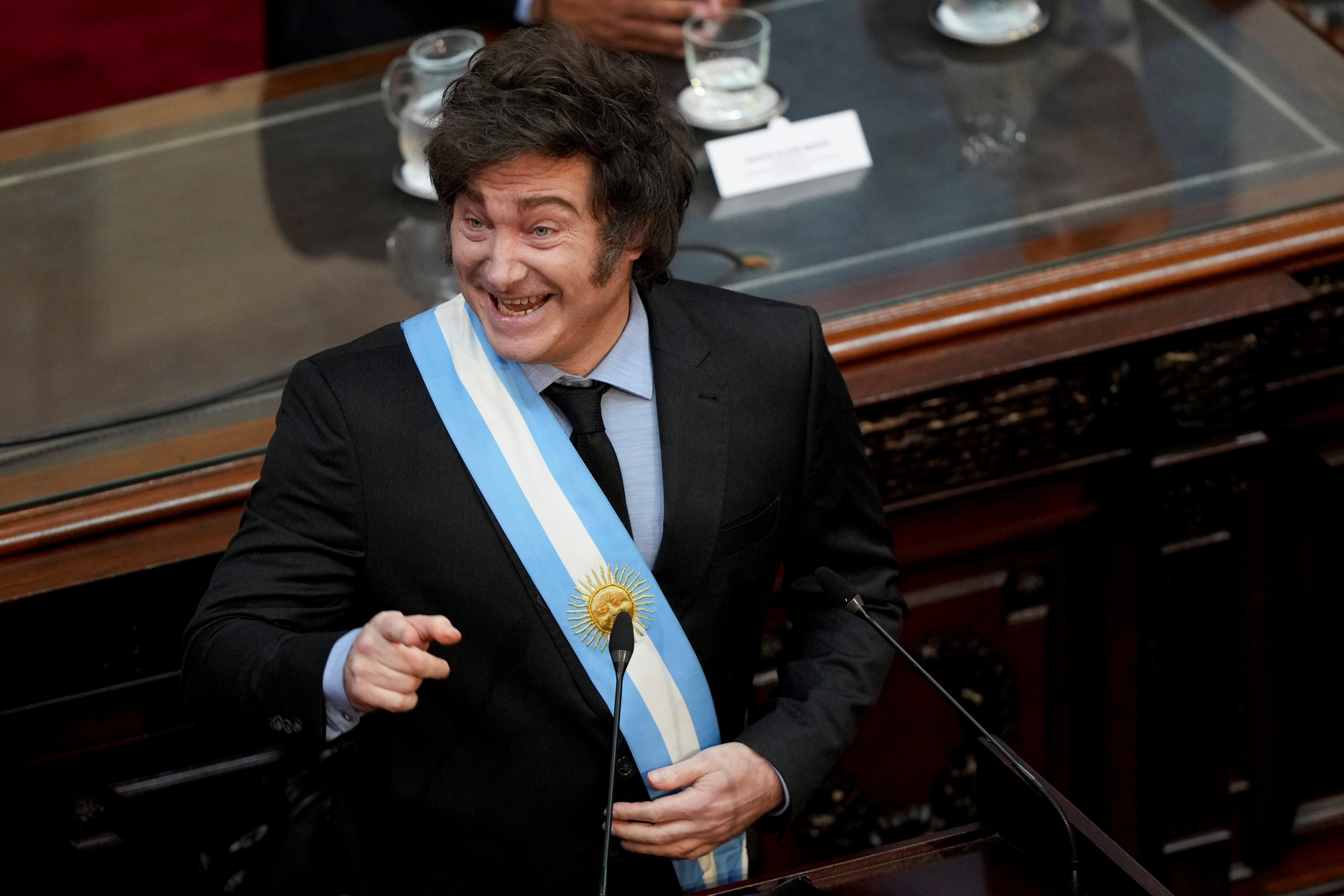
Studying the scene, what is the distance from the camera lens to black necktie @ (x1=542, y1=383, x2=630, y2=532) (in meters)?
1.62

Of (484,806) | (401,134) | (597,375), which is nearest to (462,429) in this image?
(597,375)

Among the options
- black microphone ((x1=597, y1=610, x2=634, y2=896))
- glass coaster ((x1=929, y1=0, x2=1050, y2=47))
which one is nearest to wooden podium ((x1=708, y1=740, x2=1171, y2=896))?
black microphone ((x1=597, y1=610, x2=634, y2=896))

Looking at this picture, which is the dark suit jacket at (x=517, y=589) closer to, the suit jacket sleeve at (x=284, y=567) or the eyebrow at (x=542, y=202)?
the suit jacket sleeve at (x=284, y=567)

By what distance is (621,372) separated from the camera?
162cm

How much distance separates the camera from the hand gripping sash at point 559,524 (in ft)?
5.16

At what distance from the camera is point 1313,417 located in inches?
91.4

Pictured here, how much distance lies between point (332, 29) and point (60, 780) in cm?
158

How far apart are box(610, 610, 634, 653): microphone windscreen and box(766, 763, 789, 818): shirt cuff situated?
307 mm

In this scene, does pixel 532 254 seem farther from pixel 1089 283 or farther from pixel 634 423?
pixel 1089 283

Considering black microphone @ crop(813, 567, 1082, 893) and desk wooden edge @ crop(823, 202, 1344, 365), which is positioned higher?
black microphone @ crop(813, 567, 1082, 893)

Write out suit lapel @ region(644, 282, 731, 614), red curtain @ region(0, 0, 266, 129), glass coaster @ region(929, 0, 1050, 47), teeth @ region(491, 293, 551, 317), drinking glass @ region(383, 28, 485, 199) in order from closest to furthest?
teeth @ region(491, 293, 551, 317) → suit lapel @ region(644, 282, 731, 614) → drinking glass @ region(383, 28, 485, 199) → glass coaster @ region(929, 0, 1050, 47) → red curtain @ region(0, 0, 266, 129)

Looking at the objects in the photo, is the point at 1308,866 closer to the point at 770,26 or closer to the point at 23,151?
the point at 770,26

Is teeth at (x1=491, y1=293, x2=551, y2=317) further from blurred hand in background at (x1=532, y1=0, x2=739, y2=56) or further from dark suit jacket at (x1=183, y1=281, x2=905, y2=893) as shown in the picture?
blurred hand in background at (x1=532, y1=0, x2=739, y2=56)

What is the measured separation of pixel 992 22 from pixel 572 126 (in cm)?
144
